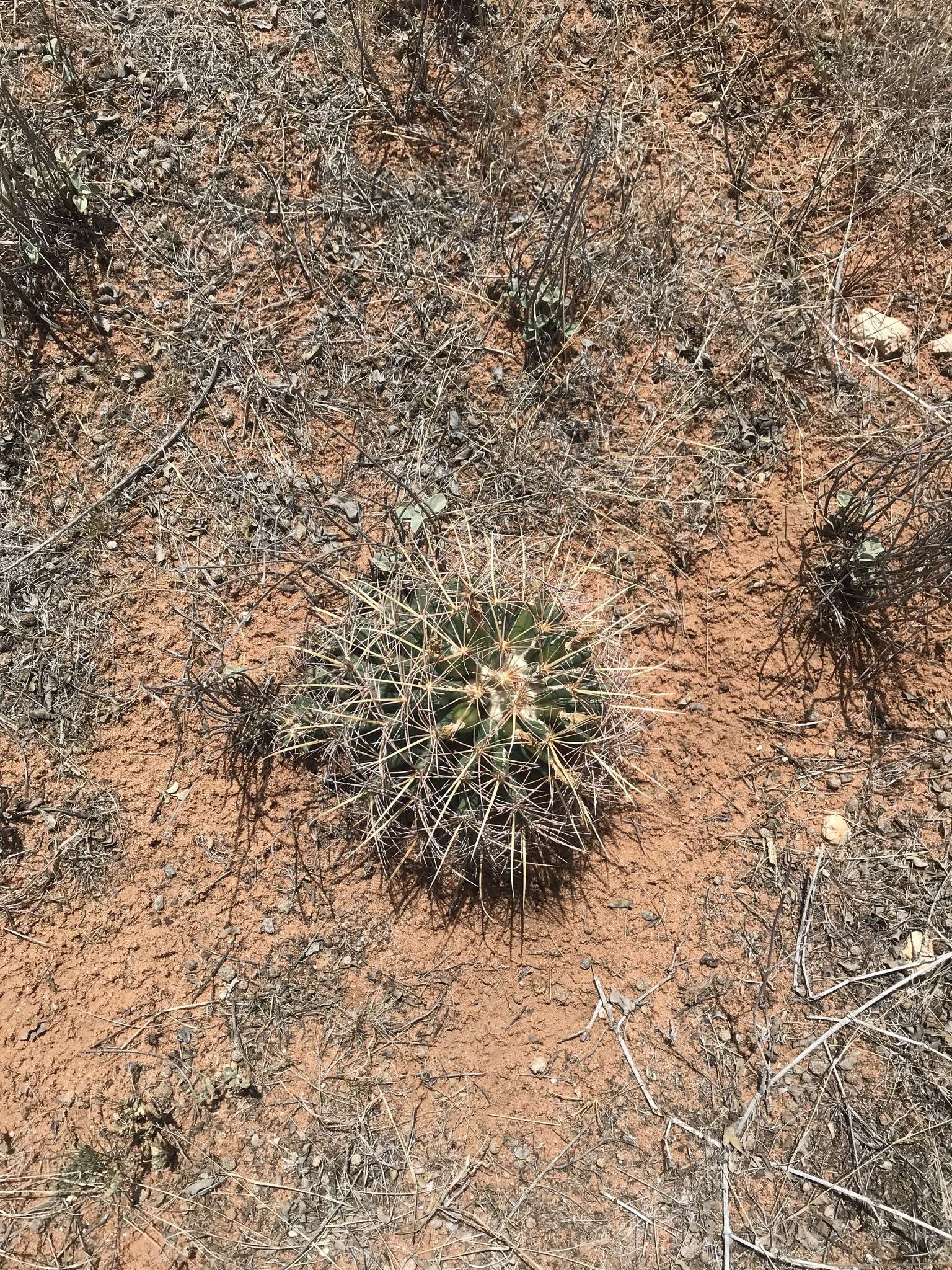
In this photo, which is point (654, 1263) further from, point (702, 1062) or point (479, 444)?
point (479, 444)

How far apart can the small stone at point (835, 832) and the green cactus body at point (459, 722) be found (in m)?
0.85

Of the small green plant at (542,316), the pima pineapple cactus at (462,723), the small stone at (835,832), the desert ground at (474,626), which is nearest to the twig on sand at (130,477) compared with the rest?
the desert ground at (474,626)

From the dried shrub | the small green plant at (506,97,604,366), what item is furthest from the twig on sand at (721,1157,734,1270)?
the small green plant at (506,97,604,366)

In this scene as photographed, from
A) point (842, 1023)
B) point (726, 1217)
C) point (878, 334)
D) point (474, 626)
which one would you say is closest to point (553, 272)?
point (878, 334)

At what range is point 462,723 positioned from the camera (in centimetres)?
222

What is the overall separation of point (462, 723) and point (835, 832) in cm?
150

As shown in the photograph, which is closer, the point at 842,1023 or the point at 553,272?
the point at 842,1023

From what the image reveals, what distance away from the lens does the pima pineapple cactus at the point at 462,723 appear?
88.1 inches

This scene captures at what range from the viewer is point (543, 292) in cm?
294

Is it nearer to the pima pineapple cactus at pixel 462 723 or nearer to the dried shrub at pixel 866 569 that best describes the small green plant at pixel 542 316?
the pima pineapple cactus at pixel 462 723

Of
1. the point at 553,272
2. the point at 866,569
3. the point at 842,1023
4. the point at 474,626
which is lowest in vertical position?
the point at 842,1023

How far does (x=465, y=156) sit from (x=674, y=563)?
1767 millimetres

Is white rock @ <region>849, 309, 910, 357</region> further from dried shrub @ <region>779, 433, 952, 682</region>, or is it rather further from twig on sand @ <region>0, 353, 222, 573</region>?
twig on sand @ <region>0, 353, 222, 573</region>

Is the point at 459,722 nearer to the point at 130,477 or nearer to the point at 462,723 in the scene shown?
the point at 462,723
